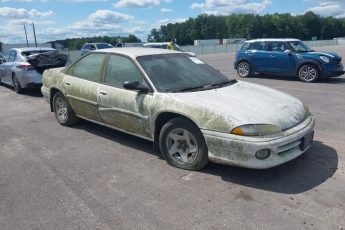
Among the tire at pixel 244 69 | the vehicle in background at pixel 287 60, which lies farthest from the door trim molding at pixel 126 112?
the tire at pixel 244 69

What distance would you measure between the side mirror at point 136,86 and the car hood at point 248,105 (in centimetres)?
51

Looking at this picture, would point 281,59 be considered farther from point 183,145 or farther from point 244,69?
point 183,145

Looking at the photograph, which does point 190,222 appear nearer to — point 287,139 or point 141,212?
point 141,212

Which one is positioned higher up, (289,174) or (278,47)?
(278,47)

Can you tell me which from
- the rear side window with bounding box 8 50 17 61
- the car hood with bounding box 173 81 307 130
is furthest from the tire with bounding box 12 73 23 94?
the car hood with bounding box 173 81 307 130

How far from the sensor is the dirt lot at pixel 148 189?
3344 mm

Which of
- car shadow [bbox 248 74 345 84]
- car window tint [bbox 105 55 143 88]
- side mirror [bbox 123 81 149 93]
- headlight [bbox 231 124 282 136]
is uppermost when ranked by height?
car window tint [bbox 105 55 143 88]

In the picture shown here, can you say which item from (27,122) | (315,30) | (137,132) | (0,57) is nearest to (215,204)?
(137,132)

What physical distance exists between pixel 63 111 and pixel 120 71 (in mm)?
1982

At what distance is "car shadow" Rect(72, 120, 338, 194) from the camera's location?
3982 mm

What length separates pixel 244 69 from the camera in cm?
1427

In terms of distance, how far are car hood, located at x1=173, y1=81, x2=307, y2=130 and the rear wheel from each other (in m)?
9.34

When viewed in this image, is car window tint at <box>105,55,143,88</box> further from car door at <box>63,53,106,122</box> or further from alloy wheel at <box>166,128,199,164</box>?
alloy wheel at <box>166,128,199,164</box>

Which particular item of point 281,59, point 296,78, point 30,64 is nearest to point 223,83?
point 30,64
